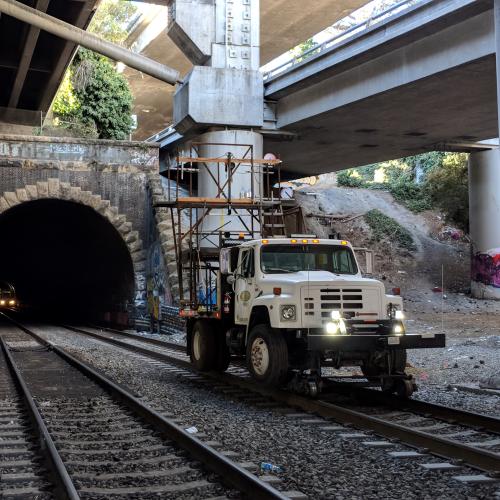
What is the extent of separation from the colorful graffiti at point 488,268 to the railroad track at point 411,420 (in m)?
22.7

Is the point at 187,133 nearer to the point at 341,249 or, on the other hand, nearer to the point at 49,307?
the point at 341,249

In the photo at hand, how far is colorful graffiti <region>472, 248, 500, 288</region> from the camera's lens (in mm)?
32906

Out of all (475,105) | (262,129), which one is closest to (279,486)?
(475,105)

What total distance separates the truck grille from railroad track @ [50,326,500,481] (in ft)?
3.88

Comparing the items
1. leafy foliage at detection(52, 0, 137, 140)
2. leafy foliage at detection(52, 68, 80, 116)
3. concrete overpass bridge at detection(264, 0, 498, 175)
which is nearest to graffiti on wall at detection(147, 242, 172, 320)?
concrete overpass bridge at detection(264, 0, 498, 175)

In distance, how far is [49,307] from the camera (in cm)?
5012

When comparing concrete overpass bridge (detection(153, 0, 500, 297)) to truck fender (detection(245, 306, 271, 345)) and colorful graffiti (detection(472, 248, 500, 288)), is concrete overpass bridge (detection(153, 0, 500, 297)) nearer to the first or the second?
Result: colorful graffiti (detection(472, 248, 500, 288))

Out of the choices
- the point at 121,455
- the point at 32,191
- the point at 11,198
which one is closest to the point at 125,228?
the point at 32,191

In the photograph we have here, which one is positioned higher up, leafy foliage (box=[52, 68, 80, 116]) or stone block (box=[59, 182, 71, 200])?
leafy foliage (box=[52, 68, 80, 116])

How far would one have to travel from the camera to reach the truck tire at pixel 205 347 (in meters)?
13.6

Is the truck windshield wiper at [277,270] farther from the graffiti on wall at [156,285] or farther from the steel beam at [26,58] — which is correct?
the steel beam at [26,58]

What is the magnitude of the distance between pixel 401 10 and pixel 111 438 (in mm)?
17068

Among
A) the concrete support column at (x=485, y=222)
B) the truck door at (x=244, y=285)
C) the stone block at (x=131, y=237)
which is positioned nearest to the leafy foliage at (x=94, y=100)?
the stone block at (x=131, y=237)

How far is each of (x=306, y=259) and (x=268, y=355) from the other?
6.11 feet
